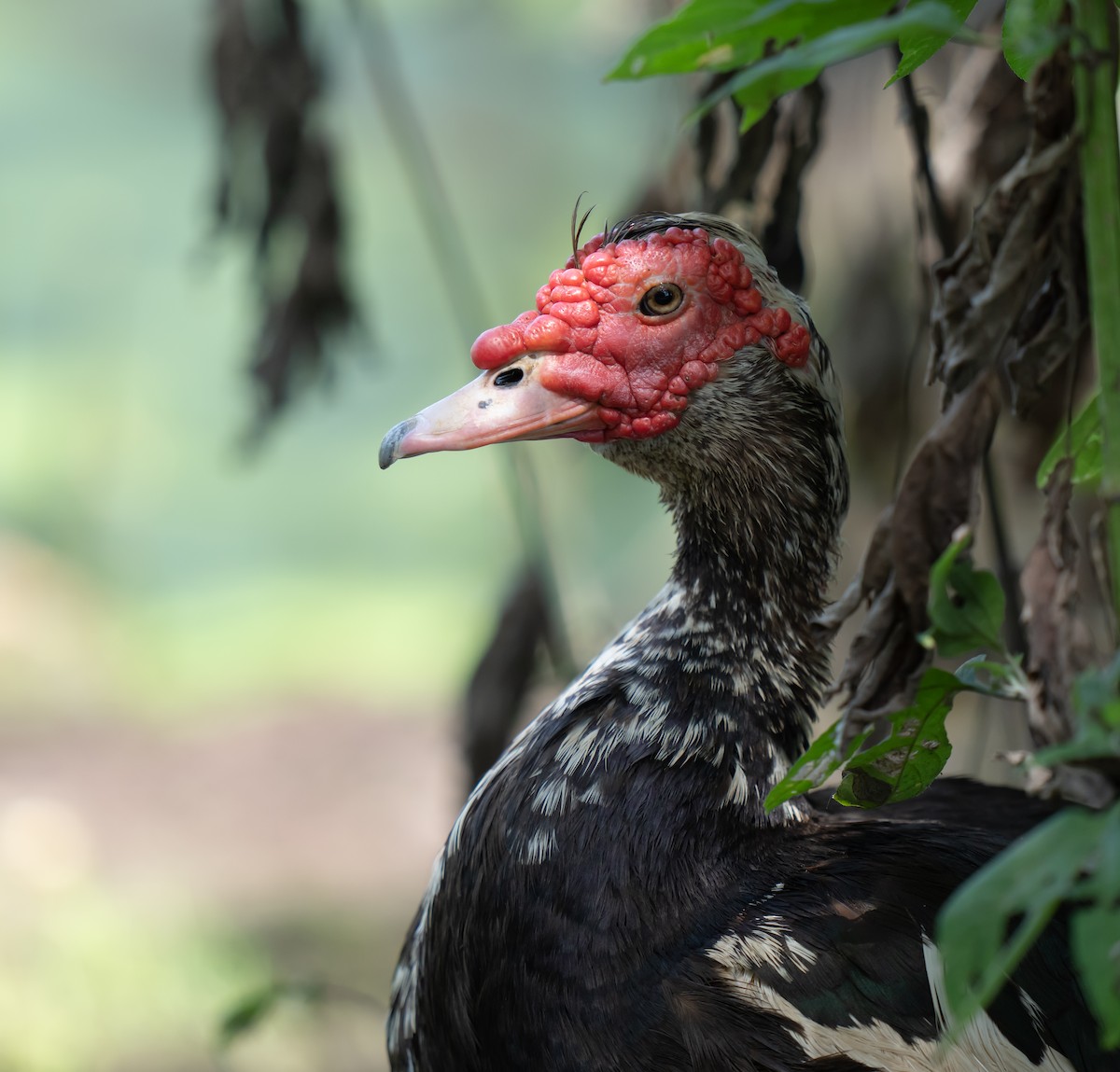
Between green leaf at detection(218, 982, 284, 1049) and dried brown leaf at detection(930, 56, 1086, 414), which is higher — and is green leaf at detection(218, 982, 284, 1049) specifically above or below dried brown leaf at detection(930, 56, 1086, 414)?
below

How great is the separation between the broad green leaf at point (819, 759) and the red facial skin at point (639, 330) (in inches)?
24.4

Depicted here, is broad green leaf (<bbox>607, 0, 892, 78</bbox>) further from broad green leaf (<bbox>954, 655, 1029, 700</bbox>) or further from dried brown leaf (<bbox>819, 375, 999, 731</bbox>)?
broad green leaf (<bbox>954, 655, 1029, 700</bbox>)

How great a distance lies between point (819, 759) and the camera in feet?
3.82

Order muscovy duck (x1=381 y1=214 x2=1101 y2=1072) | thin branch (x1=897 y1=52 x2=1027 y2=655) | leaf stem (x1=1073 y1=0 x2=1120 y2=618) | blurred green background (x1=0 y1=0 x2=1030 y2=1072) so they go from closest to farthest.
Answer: leaf stem (x1=1073 y1=0 x2=1120 y2=618) → muscovy duck (x1=381 y1=214 x2=1101 y2=1072) → thin branch (x1=897 y1=52 x2=1027 y2=655) → blurred green background (x1=0 y1=0 x2=1030 y2=1072)

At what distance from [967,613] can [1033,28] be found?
1.45 feet

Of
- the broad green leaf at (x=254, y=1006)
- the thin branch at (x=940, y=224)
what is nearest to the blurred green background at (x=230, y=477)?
the broad green leaf at (x=254, y=1006)

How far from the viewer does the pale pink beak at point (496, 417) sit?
1.58m

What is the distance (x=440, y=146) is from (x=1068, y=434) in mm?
6216

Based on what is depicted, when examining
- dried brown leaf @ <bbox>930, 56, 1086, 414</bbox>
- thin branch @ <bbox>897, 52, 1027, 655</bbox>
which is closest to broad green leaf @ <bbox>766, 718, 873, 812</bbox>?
dried brown leaf @ <bbox>930, 56, 1086, 414</bbox>

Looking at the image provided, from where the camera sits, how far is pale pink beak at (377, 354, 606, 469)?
158cm

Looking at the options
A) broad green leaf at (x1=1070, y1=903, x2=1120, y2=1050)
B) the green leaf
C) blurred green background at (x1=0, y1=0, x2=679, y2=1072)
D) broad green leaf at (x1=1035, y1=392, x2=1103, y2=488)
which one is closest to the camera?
broad green leaf at (x1=1070, y1=903, x2=1120, y2=1050)

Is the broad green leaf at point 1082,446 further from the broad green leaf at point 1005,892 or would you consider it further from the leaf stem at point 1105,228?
the broad green leaf at point 1005,892

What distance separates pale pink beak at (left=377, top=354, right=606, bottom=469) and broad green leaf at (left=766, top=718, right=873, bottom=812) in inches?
23.6

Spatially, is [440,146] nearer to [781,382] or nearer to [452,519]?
[452,519]
